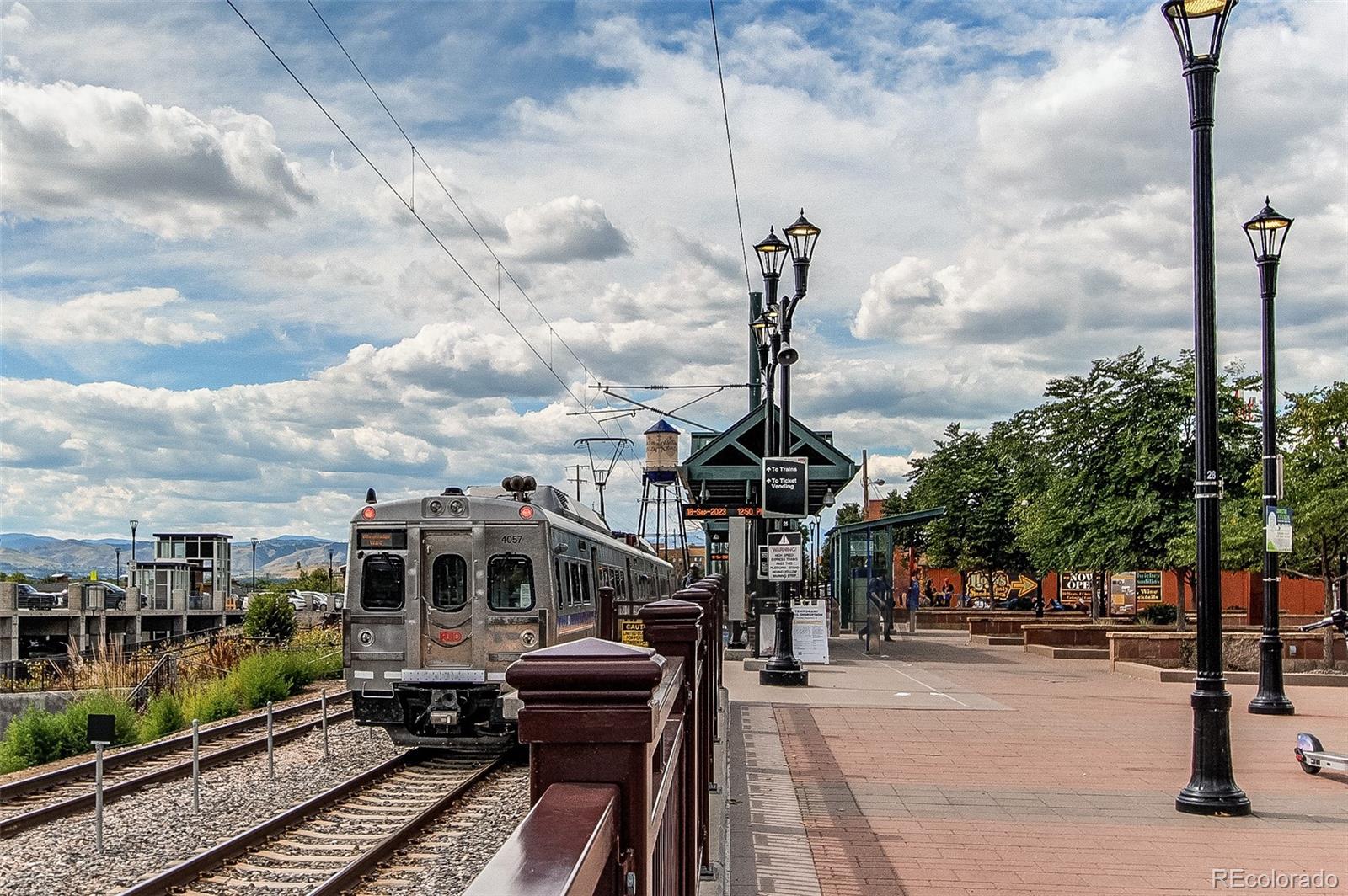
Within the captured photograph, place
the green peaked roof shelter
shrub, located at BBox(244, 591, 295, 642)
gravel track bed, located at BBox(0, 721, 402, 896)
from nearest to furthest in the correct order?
gravel track bed, located at BBox(0, 721, 402, 896)
the green peaked roof shelter
shrub, located at BBox(244, 591, 295, 642)

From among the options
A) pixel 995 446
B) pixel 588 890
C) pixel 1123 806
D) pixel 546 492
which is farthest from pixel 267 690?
pixel 995 446

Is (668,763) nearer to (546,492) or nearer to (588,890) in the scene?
(588,890)

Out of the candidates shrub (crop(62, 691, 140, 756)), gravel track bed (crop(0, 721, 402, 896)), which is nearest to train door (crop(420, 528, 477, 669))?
gravel track bed (crop(0, 721, 402, 896))

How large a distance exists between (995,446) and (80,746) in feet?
117

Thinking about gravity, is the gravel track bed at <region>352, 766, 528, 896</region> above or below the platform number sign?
below

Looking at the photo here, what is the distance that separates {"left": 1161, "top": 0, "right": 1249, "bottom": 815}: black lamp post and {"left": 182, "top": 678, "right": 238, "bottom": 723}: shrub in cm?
1475

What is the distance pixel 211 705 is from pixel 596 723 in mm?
19585

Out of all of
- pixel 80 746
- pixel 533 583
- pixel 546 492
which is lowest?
pixel 80 746

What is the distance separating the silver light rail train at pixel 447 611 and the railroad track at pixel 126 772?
204 centimetres

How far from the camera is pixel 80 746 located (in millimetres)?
18203

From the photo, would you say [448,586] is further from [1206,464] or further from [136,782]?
[1206,464]

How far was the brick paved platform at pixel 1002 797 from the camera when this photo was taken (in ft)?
25.1

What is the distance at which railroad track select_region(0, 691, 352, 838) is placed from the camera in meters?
11.6

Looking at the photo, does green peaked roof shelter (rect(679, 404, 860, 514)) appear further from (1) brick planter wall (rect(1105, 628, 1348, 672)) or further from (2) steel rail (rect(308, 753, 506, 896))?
(2) steel rail (rect(308, 753, 506, 896))
